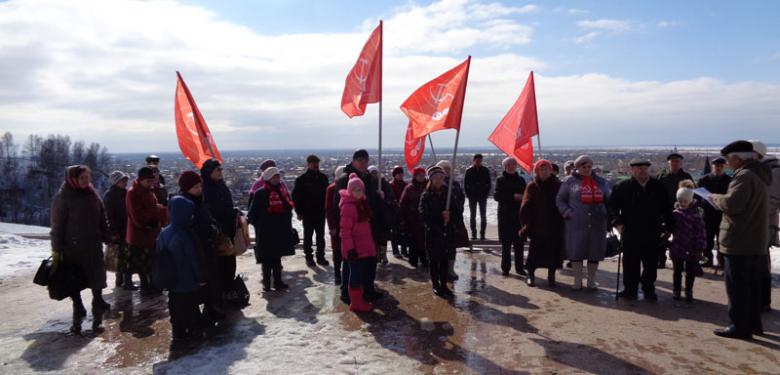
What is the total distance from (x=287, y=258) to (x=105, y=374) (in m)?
4.92

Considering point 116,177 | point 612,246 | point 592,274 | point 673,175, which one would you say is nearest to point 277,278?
point 116,177

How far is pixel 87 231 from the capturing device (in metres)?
5.35

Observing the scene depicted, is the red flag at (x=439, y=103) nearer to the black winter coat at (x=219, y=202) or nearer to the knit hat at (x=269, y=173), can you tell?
the knit hat at (x=269, y=173)

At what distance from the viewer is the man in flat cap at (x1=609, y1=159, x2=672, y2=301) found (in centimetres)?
595

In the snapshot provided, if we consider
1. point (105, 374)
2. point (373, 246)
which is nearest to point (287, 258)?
point (373, 246)

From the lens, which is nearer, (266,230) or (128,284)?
(266,230)

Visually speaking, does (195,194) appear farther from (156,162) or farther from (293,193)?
(156,162)

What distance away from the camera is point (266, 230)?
6582 millimetres

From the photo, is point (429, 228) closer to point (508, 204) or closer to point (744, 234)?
point (508, 204)

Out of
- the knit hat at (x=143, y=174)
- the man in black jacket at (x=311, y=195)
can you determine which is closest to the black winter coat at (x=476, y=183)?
the man in black jacket at (x=311, y=195)

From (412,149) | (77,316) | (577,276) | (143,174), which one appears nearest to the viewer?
(77,316)

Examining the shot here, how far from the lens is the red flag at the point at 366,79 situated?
7.68m

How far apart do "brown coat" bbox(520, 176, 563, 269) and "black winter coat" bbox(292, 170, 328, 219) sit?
10.9ft

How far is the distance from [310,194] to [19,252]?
6314 millimetres
